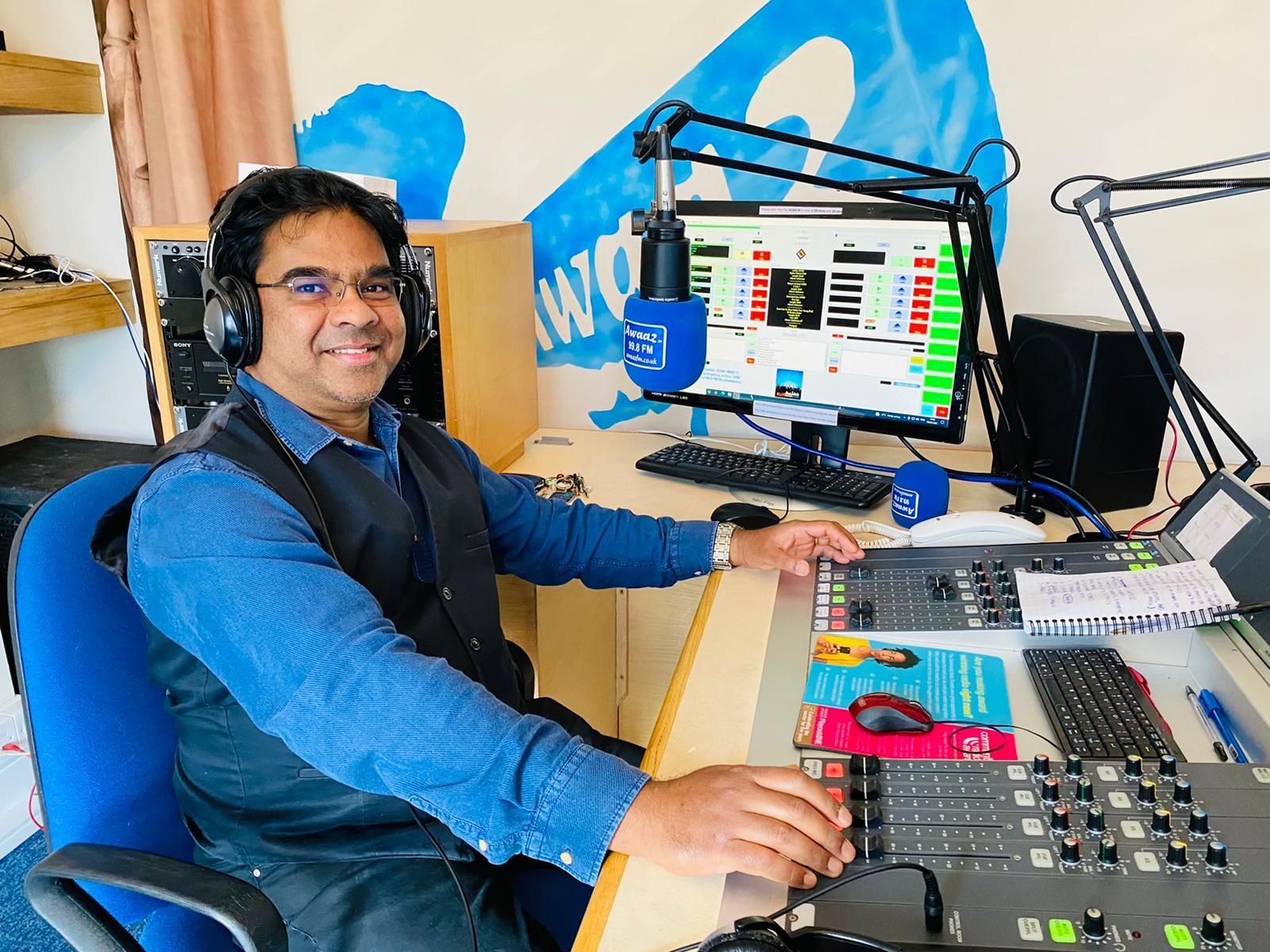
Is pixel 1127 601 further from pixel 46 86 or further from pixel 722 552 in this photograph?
pixel 46 86

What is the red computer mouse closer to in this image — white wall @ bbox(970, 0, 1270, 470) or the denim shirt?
the denim shirt

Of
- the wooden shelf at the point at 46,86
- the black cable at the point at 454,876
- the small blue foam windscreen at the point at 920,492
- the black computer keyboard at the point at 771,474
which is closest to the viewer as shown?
the black cable at the point at 454,876

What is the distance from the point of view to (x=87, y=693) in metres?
0.97

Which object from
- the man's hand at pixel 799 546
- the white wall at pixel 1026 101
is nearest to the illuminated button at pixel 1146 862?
the man's hand at pixel 799 546

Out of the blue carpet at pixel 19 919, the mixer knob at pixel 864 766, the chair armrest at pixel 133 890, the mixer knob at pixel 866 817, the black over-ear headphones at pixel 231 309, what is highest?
the black over-ear headphones at pixel 231 309

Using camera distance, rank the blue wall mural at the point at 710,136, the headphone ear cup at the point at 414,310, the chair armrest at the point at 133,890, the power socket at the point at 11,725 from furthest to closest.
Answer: the power socket at the point at 11,725
the blue wall mural at the point at 710,136
the headphone ear cup at the point at 414,310
the chair armrest at the point at 133,890

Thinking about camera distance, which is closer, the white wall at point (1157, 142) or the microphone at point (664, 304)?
the microphone at point (664, 304)

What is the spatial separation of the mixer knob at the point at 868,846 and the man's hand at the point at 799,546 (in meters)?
0.54

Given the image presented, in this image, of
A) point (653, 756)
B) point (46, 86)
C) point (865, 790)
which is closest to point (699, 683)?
point (653, 756)

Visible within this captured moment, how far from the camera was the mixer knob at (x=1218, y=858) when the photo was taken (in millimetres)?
656

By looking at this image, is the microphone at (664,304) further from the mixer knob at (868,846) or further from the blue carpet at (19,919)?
the blue carpet at (19,919)

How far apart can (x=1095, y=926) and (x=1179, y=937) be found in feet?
0.18

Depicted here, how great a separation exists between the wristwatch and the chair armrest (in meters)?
0.69

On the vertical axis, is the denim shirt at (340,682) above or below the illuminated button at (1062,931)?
above
